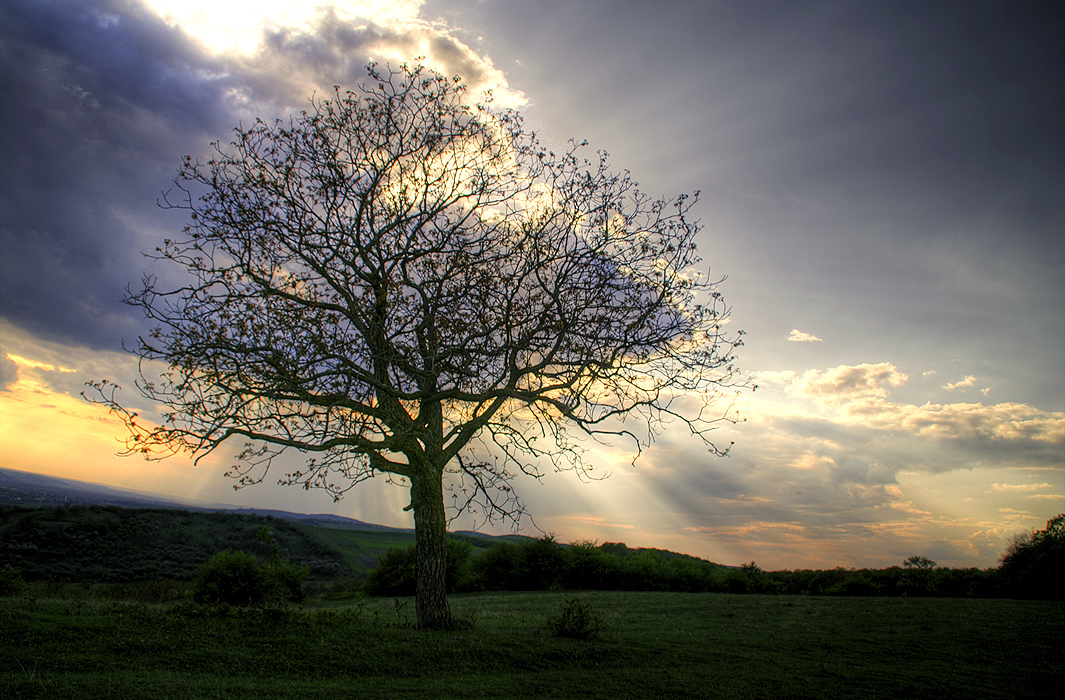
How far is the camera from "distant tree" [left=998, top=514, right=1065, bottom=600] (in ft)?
70.0

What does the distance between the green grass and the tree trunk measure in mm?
550

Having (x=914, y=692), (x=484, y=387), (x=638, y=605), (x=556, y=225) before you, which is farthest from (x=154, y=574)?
(x=914, y=692)

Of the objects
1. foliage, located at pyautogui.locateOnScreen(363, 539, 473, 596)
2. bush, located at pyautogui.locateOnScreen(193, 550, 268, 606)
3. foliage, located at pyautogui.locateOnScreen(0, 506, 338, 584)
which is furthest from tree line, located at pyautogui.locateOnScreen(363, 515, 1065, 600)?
bush, located at pyautogui.locateOnScreen(193, 550, 268, 606)

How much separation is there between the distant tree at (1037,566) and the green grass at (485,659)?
11046 mm

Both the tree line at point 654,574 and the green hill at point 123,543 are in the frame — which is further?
the green hill at point 123,543

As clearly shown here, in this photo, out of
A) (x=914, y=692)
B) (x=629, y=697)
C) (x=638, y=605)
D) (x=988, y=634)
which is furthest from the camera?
(x=638, y=605)

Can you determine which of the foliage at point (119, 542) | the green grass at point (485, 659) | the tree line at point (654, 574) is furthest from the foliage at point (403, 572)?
the green grass at point (485, 659)

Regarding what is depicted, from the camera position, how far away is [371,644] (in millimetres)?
9039

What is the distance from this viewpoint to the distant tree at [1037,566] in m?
21.3

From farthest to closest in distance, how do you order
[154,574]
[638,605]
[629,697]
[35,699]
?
[154,574] < [638,605] < [629,697] < [35,699]

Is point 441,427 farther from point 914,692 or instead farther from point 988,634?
point 988,634

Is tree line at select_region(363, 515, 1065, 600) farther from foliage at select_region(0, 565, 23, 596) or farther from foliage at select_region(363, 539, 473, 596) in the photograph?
foliage at select_region(0, 565, 23, 596)

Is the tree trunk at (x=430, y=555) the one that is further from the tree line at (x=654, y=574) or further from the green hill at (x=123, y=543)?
the green hill at (x=123, y=543)

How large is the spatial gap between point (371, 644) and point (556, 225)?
8631mm
